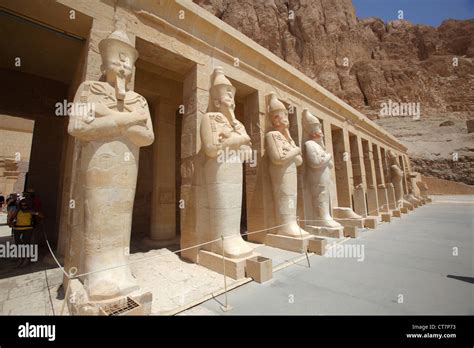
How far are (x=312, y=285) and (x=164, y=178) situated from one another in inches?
172

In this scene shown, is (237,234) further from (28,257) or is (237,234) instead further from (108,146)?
(28,257)

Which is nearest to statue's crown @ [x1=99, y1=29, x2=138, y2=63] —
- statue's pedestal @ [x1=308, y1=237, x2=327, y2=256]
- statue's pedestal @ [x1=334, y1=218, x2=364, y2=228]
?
statue's pedestal @ [x1=308, y1=237, x2=327, y2=256]

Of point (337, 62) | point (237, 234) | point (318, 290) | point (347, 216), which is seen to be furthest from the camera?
point (337, 62)

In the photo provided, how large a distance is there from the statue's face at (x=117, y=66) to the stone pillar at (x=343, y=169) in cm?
785

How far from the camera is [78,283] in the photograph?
87.8 inches

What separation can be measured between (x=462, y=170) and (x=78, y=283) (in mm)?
28445

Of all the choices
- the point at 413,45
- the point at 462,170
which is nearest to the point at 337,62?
the point at 413,45

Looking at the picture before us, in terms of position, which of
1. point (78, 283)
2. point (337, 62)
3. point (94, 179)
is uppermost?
point (337, 62)

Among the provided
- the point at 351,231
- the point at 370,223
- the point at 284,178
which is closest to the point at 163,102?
the point at 284,178

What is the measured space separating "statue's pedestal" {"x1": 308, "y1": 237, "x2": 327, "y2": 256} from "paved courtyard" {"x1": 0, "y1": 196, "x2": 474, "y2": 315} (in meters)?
0.22

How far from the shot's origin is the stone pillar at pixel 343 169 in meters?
8.41

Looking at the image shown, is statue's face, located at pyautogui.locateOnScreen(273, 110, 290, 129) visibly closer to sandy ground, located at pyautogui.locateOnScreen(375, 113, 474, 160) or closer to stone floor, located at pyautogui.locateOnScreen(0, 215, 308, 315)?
stone floor, located at pyautogui.locateOnScreen(0, 215, 308, 315)

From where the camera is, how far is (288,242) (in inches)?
175
